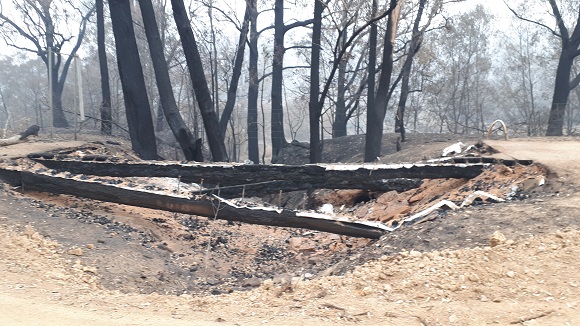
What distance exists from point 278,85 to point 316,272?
19.7 meters

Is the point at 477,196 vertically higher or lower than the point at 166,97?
lower

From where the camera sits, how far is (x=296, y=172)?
306 inches

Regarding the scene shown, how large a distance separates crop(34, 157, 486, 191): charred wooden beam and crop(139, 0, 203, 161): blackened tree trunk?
4621 millimetres

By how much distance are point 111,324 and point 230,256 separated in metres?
3.57

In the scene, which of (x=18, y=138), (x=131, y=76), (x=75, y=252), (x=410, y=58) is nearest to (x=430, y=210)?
(x=75, y=252)

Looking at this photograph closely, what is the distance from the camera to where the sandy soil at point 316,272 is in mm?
3863

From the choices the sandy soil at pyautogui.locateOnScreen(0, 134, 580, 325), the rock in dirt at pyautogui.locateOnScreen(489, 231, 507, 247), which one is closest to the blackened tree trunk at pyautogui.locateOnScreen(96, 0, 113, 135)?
the sandy soil at pyautogui.locateOnScreen(0, 134, 580, 325)

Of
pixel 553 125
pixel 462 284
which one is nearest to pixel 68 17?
pixel 553 125

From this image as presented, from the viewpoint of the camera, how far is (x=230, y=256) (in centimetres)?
716

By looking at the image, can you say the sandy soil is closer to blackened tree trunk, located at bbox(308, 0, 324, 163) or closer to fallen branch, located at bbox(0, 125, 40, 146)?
fallen branch, located at bbox(0, 125, 40, 146)

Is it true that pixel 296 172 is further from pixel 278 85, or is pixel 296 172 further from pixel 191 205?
pixel 278 85

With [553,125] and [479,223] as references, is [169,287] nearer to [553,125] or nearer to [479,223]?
[479,223]

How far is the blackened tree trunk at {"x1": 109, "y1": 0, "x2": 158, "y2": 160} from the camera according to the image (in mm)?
13789

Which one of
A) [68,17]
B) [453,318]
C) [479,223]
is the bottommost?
[453,318]
